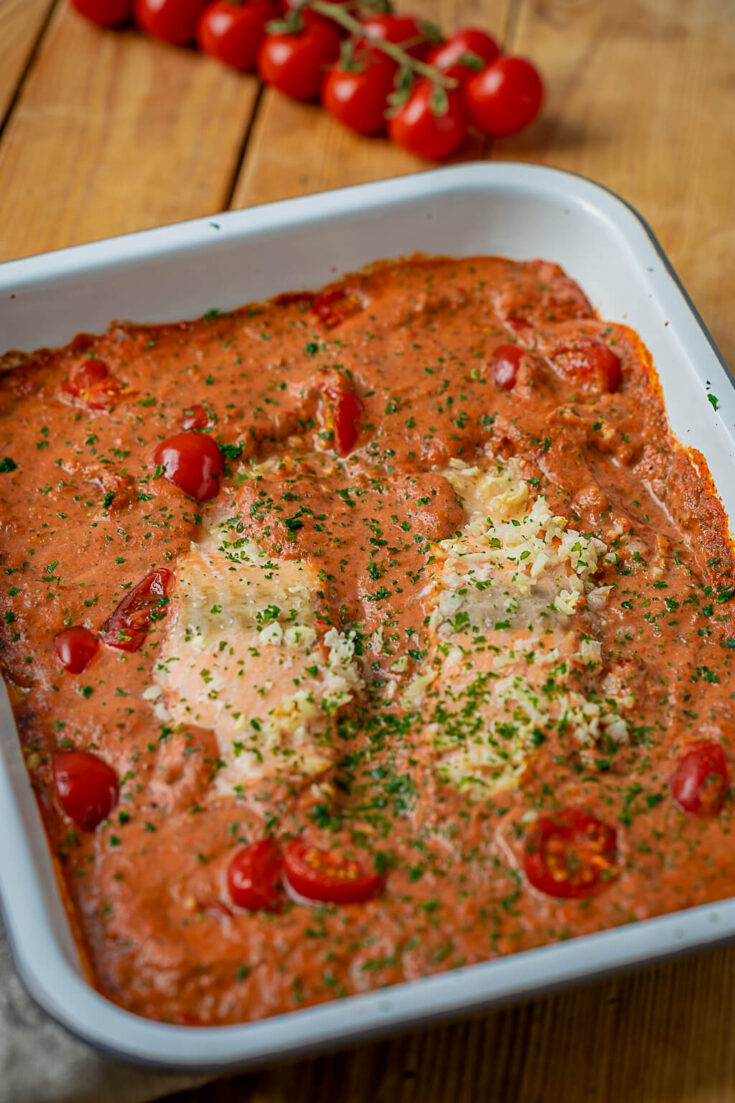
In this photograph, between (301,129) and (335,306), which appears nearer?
(335,306)

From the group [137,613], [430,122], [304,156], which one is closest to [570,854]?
[137,613]

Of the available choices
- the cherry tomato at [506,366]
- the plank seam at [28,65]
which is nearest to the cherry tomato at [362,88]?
the plank seam at [28,65]

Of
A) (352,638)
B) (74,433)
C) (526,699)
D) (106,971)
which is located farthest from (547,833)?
(74,433)

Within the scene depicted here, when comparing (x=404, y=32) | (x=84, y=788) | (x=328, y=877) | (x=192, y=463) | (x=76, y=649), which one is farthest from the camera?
(x=404, y=32)

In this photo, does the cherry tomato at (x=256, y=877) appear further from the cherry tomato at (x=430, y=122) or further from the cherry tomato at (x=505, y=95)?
the cherry tomato at (x=505, y=95)

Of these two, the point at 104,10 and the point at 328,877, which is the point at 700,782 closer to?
the point at 328,877

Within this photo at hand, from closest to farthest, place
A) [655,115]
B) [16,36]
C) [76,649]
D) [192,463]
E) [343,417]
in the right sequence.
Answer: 1. [76,649]
2. [192,463]
3. [343,417]
4. [655,115]
5. [16,36]

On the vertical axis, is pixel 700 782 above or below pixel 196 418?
above
